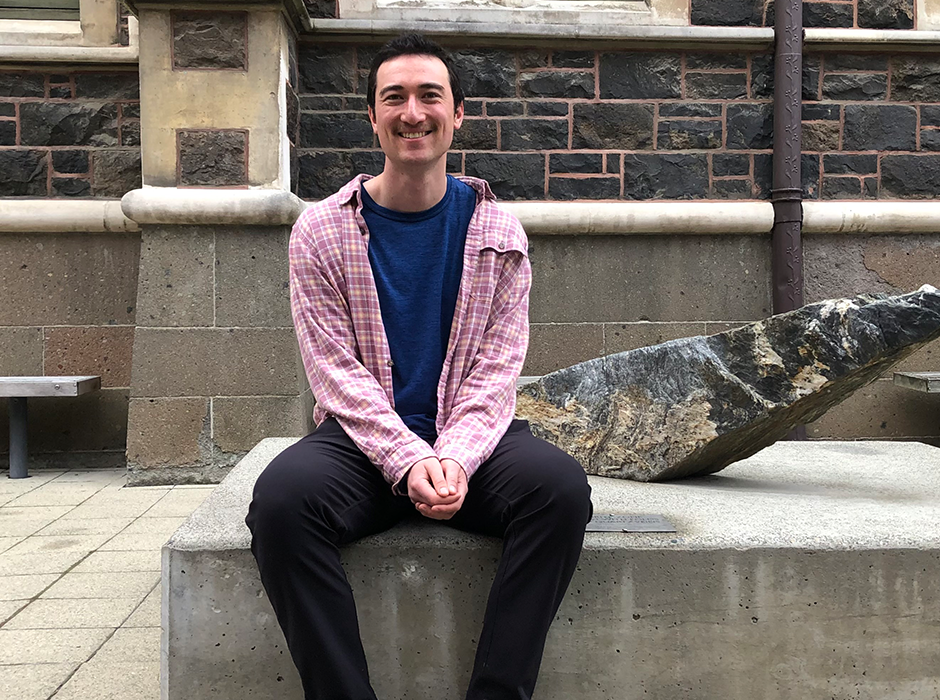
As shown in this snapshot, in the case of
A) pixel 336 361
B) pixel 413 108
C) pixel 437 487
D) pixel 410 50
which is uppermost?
pixel 410 50

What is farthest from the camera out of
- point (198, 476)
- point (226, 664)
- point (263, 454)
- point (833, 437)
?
point (833, 437)

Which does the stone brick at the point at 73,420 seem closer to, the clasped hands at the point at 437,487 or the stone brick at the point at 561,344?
the stone brick at the point at 561,344

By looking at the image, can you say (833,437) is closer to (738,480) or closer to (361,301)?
(738,480)

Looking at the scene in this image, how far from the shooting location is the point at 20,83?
5.02 metres

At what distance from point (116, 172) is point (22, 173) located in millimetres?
533

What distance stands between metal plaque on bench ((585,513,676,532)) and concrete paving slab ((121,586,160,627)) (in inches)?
53.3

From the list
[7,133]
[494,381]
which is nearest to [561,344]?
[494,381]

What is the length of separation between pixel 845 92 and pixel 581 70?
1.67m

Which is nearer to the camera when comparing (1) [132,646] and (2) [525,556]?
(2) [525,556]

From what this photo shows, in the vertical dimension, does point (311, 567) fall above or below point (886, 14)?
below

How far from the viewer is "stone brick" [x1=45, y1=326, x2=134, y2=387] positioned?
507 cm

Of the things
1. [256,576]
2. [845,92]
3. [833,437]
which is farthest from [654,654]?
[845,92]

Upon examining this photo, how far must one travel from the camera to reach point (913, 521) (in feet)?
6.71

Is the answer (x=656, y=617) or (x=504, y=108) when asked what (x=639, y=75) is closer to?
(x=504, y=108)
